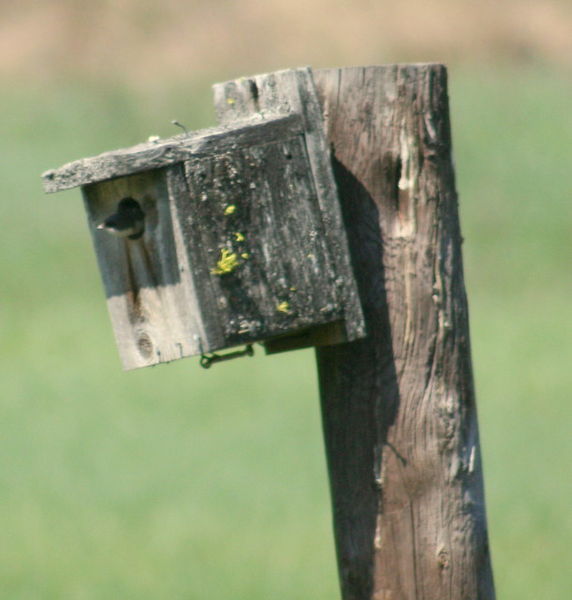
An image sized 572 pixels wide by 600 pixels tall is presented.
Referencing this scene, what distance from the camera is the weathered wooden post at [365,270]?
10.6ft

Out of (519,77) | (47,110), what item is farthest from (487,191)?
(47,110)

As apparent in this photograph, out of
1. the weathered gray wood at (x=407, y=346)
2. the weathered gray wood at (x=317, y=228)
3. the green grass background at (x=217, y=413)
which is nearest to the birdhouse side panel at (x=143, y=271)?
the weathered gray wood at (x=317, y=228)

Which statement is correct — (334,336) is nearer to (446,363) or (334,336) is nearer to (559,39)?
(446,363)

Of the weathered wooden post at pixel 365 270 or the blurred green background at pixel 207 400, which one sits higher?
the weathered wooden post at pixel 365 270

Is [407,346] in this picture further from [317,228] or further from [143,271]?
[143,271]

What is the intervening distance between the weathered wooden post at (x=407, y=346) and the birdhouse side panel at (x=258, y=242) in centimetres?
14

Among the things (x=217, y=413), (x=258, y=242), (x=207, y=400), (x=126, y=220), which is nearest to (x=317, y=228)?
(x=258, y=242)

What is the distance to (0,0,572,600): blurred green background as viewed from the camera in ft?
30.8

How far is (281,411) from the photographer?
42.2 feet

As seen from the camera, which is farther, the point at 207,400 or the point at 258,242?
the point at 207,400

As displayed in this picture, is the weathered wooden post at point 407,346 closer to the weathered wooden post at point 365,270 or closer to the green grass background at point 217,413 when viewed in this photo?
the weathered wooden post at point 365,270

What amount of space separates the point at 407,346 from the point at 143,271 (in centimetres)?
84

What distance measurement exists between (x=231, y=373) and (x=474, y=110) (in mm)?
8797

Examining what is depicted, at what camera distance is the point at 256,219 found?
3.26m
